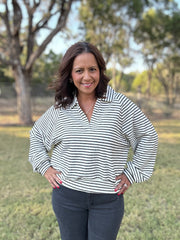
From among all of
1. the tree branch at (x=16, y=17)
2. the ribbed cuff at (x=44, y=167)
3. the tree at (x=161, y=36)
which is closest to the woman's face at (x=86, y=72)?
the ribbed cuff at (x=44, y=167)

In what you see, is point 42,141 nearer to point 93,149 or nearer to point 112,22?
point 93,149

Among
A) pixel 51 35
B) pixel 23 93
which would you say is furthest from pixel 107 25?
pixel 23 93

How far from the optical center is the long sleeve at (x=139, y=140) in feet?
4.23

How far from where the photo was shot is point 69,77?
1.44m

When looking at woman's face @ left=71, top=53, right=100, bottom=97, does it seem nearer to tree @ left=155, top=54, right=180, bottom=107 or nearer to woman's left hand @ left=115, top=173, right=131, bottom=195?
woman's left hand @ left=115, top=173, right=131, bottom=195

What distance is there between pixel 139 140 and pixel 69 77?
58 centimetres

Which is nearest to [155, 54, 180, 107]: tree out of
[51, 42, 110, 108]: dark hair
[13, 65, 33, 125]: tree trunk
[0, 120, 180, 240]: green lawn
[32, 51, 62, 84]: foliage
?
[13, 65, 33, 125]: tree trunk

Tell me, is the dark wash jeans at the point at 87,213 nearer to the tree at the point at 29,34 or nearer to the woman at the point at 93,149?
the woman at the point at 93,149

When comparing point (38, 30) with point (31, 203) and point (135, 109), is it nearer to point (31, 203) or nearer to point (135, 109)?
point (31, 203)

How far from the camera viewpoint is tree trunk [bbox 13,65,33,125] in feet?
31.8

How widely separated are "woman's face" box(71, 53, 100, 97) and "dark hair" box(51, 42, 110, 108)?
0.09ft

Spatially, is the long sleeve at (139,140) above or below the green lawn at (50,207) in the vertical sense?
above

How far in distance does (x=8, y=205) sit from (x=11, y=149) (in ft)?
10.6

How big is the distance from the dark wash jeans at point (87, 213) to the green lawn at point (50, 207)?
0.58m
